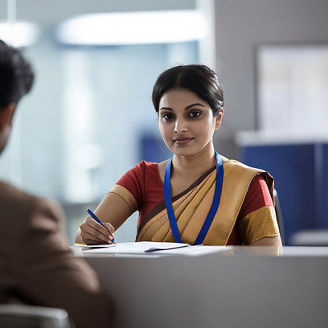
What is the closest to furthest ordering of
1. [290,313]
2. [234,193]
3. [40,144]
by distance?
[290,313] → [234,193] → [40,144]

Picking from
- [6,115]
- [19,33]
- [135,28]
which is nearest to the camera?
[6,115]

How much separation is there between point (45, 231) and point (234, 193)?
0.95 metres

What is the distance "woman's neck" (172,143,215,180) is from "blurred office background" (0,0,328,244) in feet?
10.1

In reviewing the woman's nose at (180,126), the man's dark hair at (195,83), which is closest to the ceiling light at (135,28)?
the man's dark hair at (195,83)

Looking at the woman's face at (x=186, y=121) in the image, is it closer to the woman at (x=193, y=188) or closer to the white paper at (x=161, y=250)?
the woman at (x=193, y=188)

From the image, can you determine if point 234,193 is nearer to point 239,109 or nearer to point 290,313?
point 290,313

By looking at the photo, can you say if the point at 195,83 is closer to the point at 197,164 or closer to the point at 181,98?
the point at 181,98

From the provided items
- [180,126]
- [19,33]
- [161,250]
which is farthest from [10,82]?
[19,33]

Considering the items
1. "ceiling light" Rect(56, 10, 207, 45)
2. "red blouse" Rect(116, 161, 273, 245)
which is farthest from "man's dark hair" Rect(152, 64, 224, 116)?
"ceiling light" Rect(56, 10, 207, 45)

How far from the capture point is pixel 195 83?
202 centimetres

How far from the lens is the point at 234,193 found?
76.6 inches

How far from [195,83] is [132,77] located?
13.1 feet

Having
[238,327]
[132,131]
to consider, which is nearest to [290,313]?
[238,327]

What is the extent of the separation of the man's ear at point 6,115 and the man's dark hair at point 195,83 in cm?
90
